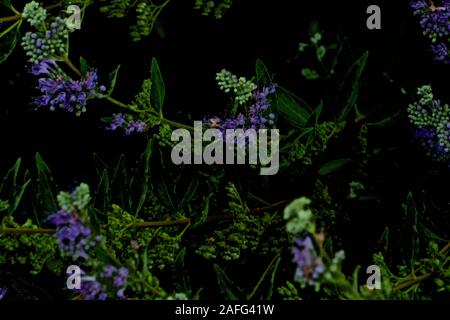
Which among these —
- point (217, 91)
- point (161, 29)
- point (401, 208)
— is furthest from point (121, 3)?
point (401, 208)

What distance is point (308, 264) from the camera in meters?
1.75

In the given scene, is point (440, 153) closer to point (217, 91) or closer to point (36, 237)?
point (217, 91)

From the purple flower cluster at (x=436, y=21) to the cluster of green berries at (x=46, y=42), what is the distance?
1.16 meters

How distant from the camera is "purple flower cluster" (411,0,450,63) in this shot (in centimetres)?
250

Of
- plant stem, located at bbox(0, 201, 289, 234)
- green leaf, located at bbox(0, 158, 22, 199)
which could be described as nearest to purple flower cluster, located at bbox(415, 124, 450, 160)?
plant stem, located at bbox(0, 201, 289, 234)

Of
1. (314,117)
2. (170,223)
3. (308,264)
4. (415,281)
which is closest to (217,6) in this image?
(314,117)

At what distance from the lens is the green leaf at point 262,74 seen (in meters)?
2.52

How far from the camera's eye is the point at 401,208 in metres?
2.74

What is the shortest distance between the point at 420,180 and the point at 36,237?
4.45 ft

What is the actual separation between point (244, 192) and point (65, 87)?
680 millimetres

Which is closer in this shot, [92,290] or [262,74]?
[92,290]

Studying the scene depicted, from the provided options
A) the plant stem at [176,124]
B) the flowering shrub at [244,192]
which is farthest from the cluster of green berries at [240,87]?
the plant stem at [176,124]

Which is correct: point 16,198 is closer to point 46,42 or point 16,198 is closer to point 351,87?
point 46,42

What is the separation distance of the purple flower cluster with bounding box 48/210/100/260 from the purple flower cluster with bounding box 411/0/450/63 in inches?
50.8
